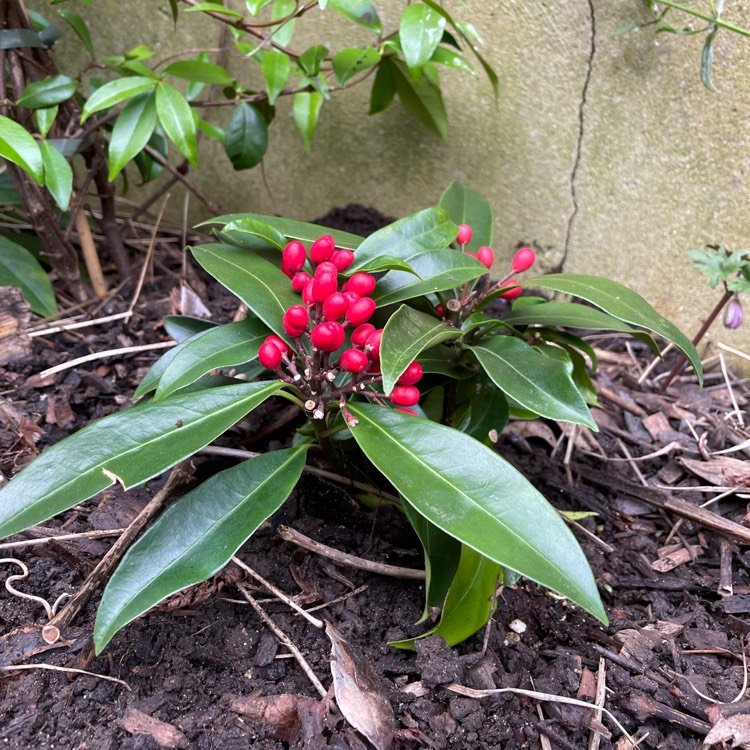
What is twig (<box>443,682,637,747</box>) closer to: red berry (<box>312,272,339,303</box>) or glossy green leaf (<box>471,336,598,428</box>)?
glossy green leaf (<box>471,336,598,428</box>)

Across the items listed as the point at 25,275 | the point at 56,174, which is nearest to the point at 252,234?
the point at 56,174

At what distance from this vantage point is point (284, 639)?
1032 mm

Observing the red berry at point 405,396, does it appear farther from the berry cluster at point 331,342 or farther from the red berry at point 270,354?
the red berry at point 270,354

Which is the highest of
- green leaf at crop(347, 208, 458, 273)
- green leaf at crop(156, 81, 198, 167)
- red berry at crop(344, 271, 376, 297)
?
green leaf at crop(156, 81, 198, 167)

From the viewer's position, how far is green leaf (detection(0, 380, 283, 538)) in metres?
0.85

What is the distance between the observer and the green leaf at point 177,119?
143cm

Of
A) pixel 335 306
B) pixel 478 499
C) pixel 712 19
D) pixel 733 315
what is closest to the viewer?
→ pixel 478 499

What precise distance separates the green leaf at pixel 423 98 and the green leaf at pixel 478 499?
113cm

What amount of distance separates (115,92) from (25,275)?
59 cm

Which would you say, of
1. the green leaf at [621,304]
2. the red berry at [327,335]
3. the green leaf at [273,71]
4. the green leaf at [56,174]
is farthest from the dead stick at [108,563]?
the green leaf at [273,71]

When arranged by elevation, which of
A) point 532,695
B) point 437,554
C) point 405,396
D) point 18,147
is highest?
point 18,147

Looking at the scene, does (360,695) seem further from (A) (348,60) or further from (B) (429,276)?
(A) (348,60)

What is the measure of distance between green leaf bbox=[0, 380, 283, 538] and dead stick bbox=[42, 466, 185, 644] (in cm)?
22

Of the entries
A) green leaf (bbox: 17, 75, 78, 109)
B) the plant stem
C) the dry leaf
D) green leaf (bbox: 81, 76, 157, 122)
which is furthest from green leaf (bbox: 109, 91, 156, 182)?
the plant stem
